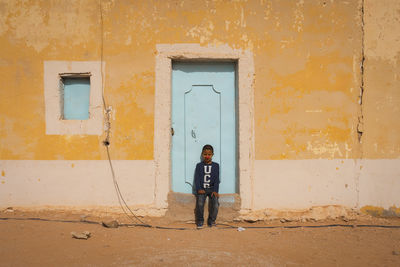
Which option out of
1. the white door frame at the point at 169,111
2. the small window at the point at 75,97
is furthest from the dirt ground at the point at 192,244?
the small window at the point at 75,97

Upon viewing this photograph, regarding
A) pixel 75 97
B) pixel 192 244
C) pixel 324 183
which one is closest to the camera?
pixel 192 244

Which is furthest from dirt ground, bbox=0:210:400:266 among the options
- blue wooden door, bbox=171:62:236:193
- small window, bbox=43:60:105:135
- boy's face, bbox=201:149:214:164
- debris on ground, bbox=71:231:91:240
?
small window, bbox=43:60:105:135

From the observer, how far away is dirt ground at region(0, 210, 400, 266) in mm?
3125

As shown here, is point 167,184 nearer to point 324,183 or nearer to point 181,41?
point 181,41

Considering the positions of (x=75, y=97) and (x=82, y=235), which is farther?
(x=75, y=97)

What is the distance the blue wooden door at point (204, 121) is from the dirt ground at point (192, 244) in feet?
2.38

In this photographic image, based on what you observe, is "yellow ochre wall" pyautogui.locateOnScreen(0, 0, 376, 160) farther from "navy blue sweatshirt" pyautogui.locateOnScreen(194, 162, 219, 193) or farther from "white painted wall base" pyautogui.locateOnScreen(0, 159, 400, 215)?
"navy blue sweatshirt" pyautogui.locateOnScreen(194, 162, 219, 193)

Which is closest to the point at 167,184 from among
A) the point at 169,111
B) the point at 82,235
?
the point at 169,111

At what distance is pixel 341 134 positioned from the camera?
4543 mm

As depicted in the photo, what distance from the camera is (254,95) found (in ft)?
14.8

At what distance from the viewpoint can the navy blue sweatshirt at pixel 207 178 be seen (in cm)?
441

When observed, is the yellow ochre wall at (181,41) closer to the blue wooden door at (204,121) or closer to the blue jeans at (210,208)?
the blue wooden door at (204,121)

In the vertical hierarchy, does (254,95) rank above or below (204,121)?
above

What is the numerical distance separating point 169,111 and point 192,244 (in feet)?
5.89
